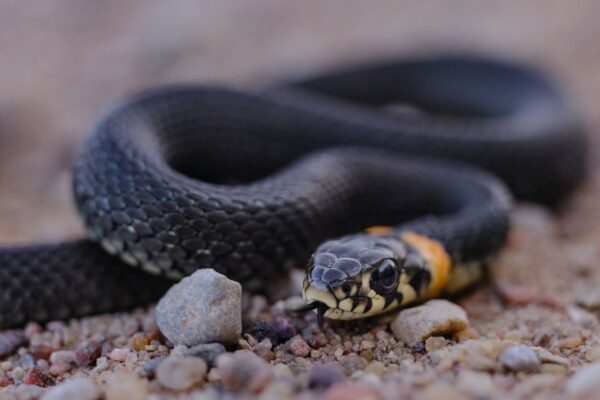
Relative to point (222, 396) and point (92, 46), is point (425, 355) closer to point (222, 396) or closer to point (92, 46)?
point (222, 396)

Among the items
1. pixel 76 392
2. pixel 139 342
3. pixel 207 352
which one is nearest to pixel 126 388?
pixel 76 392

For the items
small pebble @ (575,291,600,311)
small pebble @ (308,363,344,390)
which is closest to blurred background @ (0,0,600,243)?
small pebble @ (575,291,600,311)

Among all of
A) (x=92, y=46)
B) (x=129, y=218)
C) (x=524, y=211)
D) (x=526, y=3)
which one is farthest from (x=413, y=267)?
(x=526, y=3)

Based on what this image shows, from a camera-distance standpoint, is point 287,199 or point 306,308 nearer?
point 306,308

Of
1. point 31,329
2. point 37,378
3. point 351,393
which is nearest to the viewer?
point 351,393

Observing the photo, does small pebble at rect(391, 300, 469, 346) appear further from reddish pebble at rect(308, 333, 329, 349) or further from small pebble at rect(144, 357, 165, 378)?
small pebble at rect(144, 357, 165, 378)

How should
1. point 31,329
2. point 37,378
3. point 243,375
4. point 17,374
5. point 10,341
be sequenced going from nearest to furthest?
point 243,375 < point 37,378 < point 17,374 < point 10,341 < point 31,329

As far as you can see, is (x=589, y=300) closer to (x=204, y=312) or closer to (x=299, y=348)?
(x=299, y=348)

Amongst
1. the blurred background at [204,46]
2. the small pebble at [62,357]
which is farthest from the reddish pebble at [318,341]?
the blurred background at [204,46]
